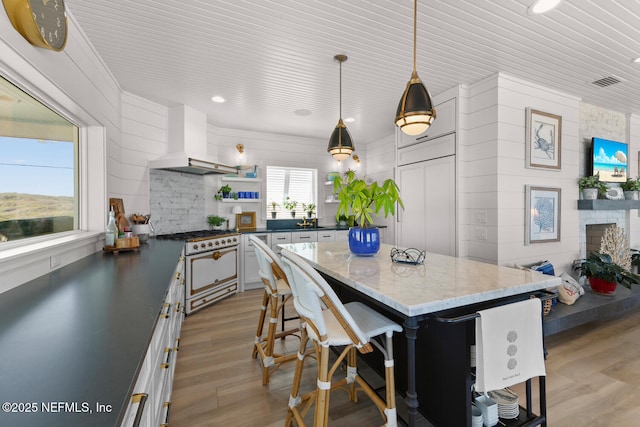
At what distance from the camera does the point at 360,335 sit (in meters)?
1.29

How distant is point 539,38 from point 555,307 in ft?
8.15

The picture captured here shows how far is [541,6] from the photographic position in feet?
6.72

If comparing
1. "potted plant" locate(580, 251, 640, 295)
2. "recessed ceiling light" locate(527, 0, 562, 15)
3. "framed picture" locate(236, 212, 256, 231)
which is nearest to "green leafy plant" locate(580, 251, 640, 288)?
"potted plant" locate(580, 251, 640, 295)

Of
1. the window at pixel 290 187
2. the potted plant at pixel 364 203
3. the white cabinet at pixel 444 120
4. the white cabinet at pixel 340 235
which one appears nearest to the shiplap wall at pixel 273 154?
the window at pixel 290 187

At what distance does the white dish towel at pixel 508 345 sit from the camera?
1210 millimetres

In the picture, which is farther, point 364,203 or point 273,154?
point 273,154

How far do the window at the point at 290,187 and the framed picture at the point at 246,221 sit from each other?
0.99ft

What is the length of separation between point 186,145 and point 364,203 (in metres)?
2.88

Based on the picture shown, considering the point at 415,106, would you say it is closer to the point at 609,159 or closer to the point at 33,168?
the point at 33,168

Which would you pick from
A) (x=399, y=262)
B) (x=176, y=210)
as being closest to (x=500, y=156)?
(x=399, y=262)

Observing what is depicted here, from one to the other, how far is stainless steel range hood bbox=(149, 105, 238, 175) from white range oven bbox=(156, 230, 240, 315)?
2.91ft

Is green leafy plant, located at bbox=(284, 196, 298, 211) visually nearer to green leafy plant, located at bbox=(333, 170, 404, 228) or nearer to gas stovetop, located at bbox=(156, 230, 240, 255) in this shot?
gas stovetop, located at bbox=(156, 230, 240, 255)

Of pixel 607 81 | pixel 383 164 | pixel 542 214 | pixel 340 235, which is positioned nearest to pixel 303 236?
pixel 340 235

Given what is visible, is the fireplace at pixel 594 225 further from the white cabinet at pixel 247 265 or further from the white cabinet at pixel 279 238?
the white cabinet at pixel 247 265
